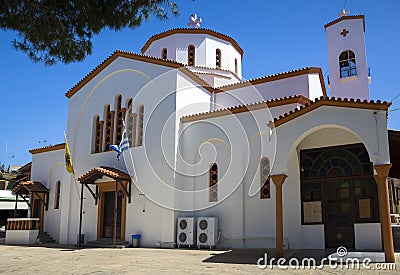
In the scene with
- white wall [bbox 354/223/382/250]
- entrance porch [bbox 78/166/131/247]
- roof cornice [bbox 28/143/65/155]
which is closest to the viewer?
white wall [bbox 354/223/382/250]

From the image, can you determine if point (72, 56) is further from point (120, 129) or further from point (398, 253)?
point (398, 253)

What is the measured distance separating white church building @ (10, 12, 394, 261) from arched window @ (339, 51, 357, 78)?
5 cm

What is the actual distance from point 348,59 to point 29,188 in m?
16.1

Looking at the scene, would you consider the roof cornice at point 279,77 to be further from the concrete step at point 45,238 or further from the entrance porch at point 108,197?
the concrete step at point 45,238

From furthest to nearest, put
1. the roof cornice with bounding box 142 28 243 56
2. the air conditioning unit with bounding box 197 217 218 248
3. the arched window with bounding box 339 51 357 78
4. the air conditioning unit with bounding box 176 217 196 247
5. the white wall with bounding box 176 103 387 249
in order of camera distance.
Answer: the roof cornice with bounding box 142 28 243 56 < the arched window with bounding box 339 51 357 78 < the air conditioning unit with bounding box 176 217 196 247 < the air conditioning unit with bounding box 197 217 218 248 < the white wall with bounding box 176 103 387 249

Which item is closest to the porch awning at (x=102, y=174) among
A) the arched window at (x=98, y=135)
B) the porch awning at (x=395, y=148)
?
the arched window at (x=98, y=135)

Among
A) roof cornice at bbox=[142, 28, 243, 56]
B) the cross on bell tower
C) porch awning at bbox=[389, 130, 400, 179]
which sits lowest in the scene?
porch awning at bbox=[389, 130, 400, 179]

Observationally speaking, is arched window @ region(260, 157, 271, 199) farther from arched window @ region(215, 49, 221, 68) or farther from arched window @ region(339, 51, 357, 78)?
arched window @ region(215, 49, 221, 68)

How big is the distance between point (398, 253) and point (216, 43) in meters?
12.9

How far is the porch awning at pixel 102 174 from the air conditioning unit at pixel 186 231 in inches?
112

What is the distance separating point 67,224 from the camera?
56.1 feet

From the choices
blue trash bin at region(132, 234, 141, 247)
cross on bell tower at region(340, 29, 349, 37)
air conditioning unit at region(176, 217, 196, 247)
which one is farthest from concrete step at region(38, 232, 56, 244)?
cross on bell tower at region(340, 29, 349, 37)

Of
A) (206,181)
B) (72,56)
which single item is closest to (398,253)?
(206,181)

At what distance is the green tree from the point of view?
301 inches
